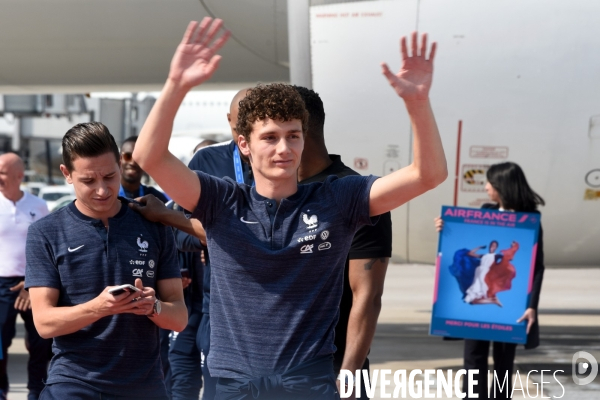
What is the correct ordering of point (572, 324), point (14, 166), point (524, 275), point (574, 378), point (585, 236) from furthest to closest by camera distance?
point (572, 324) < point (585, 236) < point (574, 378) < point (14, 166) < point (524, 275)

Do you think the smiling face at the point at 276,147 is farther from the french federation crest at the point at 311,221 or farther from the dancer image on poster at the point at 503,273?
the dancer image on poster at the point at 503,273

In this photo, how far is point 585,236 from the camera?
748 centimetres

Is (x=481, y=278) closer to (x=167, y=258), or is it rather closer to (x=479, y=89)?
(x=479, y=89)

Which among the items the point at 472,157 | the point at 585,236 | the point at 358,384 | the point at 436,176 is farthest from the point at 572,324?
the point at 436,176

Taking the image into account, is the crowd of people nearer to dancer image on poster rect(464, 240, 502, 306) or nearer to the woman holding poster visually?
the woman holding poster

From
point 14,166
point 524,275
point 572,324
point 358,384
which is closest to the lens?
point 358,384

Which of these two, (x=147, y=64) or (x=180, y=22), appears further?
(x=147, y=64)

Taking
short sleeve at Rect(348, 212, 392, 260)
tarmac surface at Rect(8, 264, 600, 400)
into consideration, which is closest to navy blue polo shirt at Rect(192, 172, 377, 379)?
short sleeve at Rect(348, 212, 392, 260)

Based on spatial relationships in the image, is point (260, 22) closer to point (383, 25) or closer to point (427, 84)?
point (383, 25)

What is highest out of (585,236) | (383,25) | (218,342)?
(383,25)

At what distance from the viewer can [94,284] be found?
2.70 m

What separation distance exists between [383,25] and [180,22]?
2.12 meters

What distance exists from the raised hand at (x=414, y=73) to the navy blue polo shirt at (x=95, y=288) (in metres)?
1.10

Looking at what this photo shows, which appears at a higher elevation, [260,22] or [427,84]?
[260,22]
